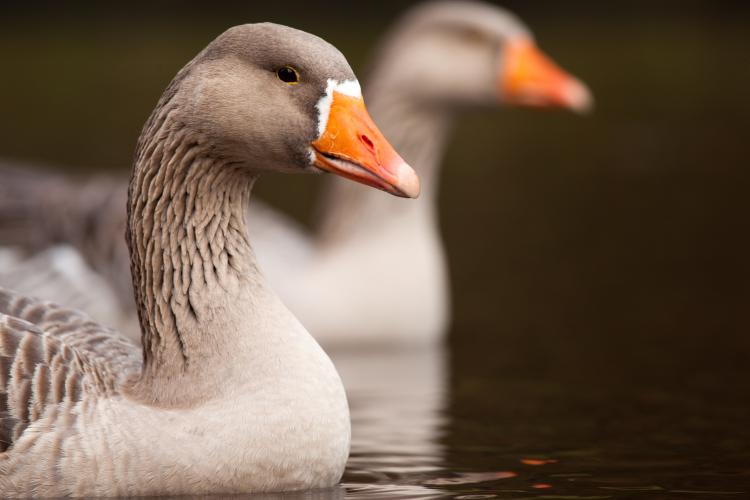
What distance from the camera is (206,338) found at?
728cm

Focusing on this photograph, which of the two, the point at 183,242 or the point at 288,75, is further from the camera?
the point at 183,242

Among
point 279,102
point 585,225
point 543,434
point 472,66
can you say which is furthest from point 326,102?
point 585,225

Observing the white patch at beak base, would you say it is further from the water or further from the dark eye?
the water

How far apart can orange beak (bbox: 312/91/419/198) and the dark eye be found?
0.61 feet

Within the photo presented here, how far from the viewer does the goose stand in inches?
465

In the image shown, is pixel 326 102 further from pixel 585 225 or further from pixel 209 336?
pixel 585 225

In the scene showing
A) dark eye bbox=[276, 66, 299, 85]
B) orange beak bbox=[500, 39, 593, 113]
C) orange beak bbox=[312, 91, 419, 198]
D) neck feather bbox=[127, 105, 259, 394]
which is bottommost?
neck feather bbox=[127, 105, 259, 394]

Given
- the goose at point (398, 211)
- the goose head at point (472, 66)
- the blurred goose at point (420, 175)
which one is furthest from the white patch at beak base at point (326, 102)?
the goose head at point (472, 66)

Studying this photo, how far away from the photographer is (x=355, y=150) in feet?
23.2

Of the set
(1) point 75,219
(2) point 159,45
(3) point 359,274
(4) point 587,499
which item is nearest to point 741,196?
(3) point 359,274

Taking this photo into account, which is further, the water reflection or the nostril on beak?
the water reflection

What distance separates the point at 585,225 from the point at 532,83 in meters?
4.74

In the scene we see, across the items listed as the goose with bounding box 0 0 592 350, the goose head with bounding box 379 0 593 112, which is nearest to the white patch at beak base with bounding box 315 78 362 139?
the goose with bounding box 0 0 592 350

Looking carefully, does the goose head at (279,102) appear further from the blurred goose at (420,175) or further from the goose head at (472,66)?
the goose head at (472,66)
